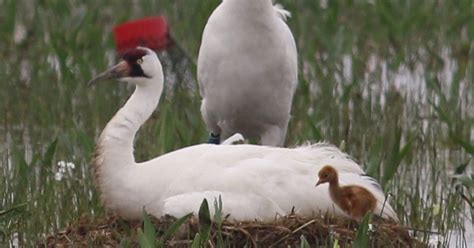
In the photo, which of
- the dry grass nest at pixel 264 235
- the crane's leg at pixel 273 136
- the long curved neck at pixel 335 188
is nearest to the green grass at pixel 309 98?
the crane's leg at pixel 273 136

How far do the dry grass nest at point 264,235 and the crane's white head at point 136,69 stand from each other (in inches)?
28.0

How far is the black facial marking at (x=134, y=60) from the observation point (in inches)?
278

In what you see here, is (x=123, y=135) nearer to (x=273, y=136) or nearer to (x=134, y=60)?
(x=134, y=60)

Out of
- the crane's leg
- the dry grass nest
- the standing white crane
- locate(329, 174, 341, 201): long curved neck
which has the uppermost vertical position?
the standing white crane

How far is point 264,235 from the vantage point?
258 inches

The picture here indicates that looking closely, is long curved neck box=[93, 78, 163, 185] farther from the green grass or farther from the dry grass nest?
the green grass

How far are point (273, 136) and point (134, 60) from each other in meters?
1.50

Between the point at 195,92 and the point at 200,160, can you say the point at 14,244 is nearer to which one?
the point at 200,160

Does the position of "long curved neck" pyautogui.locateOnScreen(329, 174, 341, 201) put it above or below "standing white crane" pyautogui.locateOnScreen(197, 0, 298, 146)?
below

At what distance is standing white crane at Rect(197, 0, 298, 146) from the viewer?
8117 mm

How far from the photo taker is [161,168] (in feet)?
22.7

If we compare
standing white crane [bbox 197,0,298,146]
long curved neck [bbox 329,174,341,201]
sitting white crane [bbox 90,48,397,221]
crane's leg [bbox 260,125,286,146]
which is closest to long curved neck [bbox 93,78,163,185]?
sitting white crane [bbox 90,48,397,221]

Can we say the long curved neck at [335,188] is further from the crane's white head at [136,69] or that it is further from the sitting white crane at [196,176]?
the crane's white head at [136,69]

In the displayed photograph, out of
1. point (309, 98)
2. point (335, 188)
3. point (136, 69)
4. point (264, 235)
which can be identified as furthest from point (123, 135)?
point (309, 98)
